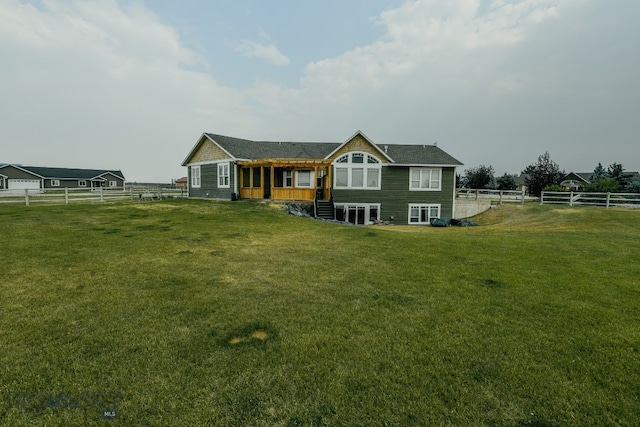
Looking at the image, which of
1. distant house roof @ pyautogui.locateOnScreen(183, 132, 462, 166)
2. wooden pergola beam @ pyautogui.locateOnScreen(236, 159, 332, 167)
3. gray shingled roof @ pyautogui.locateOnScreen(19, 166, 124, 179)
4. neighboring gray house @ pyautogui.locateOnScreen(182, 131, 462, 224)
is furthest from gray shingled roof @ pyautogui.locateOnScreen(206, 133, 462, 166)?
gray shingled roof @ pyautogui.locateOnScreen(19, 166, 124, 179)

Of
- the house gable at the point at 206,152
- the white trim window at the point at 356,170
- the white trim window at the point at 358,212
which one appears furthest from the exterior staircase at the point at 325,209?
the house gable at the point at 206,152

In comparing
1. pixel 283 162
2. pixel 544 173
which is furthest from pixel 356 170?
pixel 544 173

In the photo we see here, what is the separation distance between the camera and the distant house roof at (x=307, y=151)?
2641 centimetres

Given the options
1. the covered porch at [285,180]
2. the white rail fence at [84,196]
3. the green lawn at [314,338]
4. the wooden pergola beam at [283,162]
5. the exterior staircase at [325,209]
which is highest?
the wooden pergola beam at [283,162]

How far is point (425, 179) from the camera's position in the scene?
88.6ft

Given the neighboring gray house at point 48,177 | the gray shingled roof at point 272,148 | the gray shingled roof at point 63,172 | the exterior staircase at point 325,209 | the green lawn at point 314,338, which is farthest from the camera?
the gray shingled roof at point 63,172

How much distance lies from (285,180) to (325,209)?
15.9ft

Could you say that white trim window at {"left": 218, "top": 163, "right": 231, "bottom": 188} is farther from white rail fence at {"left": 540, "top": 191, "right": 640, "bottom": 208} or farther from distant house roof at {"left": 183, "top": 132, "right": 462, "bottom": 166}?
white rail fence at {"left": 540, "top": 191, "right": 640, "bottom": 208}

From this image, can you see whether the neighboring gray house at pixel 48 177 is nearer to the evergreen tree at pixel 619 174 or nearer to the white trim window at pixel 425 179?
the white trim window at pixel 425 179

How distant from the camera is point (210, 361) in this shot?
3.60 m

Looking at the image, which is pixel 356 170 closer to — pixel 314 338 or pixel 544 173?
pixel 314 338

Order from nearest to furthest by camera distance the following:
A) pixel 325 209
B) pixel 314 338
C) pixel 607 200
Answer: pixel 314 338
pixel 607 200
pixel 325 209

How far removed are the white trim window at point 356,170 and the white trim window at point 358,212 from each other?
1559 mm

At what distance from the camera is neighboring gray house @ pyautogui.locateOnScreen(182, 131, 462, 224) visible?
83.7 feet
